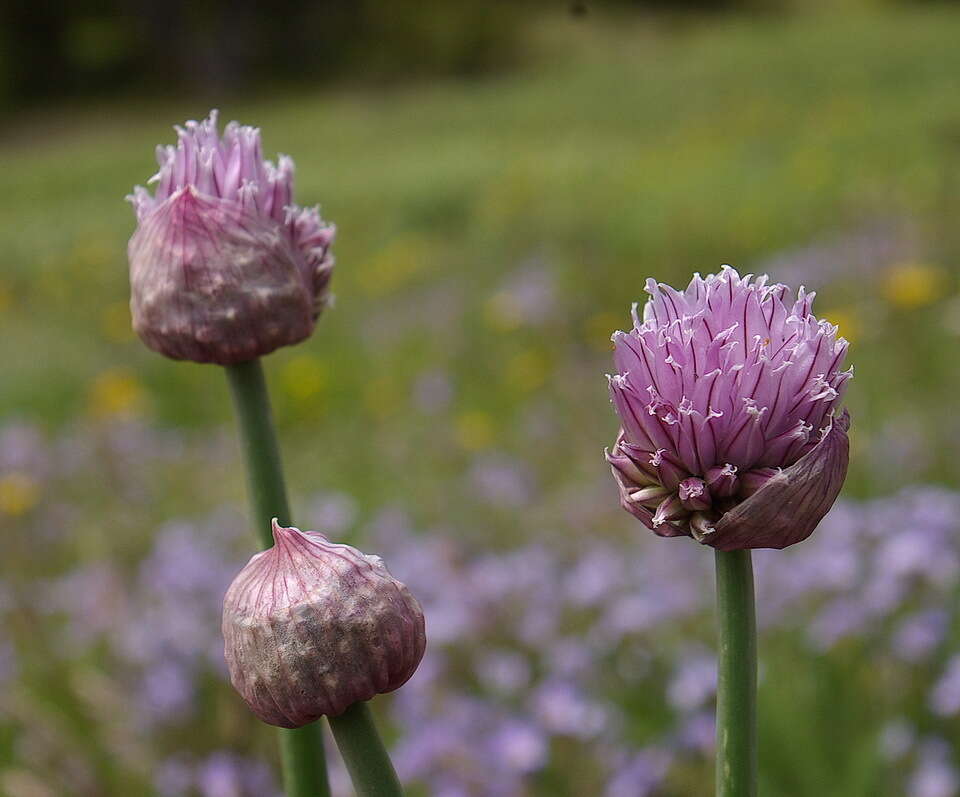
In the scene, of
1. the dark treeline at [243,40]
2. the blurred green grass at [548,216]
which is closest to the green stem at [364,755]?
the blurred green grass at [548,216]

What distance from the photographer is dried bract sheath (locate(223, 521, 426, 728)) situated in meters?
0.59

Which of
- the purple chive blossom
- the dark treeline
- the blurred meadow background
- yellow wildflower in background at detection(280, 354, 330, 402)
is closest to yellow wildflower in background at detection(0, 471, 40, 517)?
the blurred meadow background

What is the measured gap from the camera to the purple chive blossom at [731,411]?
1.90 ft

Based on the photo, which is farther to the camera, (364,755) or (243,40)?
(243,40)

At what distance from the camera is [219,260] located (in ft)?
2.42

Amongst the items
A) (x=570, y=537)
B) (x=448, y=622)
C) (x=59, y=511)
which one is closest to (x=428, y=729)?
(x=448, y=622)

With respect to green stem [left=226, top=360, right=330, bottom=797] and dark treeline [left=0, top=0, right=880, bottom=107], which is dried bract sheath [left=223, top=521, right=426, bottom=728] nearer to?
green stem [left=226, top=360, right=330, bottom=797]

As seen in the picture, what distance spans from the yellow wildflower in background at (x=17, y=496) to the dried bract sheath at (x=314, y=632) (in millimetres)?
2591

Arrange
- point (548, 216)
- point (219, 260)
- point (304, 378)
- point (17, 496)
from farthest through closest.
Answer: point (548, 216) → point (304, 378) → point (17, 496) → point (219, 260)

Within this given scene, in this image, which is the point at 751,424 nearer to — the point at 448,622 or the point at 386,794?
the point at 386,794

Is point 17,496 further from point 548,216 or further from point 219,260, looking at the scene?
point 548,216

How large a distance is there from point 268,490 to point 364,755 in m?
0.21

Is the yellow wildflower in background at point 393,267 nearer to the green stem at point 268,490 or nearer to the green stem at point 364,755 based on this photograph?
the green stem at point 268,490

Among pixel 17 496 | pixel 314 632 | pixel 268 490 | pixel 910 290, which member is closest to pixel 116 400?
pixel 17 496
